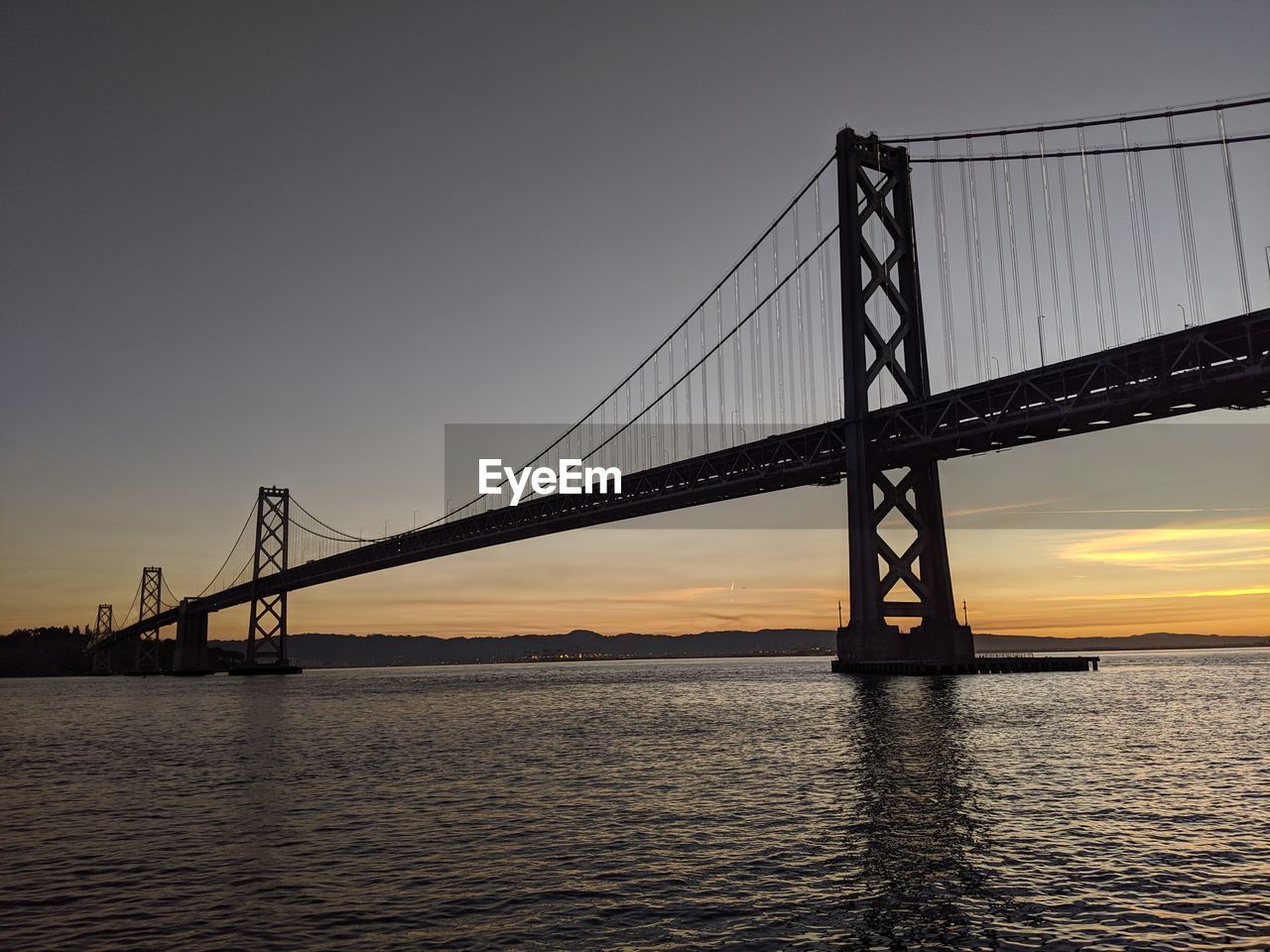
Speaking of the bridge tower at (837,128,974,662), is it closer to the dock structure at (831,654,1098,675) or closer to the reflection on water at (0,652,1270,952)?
the dock structure at (831,654,1098,675)

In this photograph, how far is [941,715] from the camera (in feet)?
111

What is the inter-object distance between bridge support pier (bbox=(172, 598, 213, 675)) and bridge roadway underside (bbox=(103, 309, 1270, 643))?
46858mm

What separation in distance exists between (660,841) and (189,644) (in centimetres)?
12431

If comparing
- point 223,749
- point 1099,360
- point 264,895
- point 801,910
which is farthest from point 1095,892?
point 1099,360

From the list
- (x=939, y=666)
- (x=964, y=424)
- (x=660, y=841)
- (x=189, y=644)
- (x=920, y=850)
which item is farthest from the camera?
(x=189, y=644)

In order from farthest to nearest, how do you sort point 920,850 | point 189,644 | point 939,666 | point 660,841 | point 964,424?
point 189,644 < point 939,666 < point 964,424 < point 660,841 < point 920,850

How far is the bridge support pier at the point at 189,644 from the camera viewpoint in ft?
406

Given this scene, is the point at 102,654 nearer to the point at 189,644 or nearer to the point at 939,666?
the point at 189,644

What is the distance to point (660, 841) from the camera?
14.6 meters

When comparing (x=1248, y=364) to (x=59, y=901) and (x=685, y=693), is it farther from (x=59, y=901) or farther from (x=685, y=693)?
(x=59, y=901)

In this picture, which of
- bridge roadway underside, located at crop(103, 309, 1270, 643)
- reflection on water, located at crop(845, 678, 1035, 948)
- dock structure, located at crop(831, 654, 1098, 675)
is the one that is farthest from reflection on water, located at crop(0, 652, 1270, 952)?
dock structure, located at crop(831, 654, 1098, 675)

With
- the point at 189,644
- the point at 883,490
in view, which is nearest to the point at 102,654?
the point at 189,644

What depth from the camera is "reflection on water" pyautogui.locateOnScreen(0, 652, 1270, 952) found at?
10375mm

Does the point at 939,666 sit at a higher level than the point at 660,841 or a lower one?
higher
